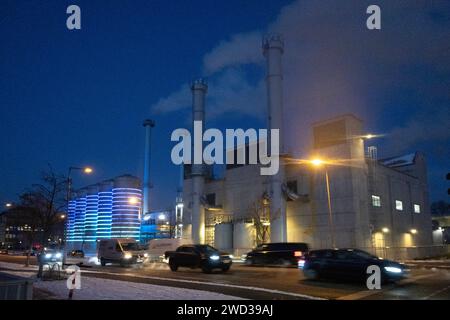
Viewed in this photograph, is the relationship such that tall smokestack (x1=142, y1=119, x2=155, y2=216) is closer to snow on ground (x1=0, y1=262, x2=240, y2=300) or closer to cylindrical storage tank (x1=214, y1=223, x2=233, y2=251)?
cylindrical storage tank (x1=214, y1=223, x2=233, y2=251)

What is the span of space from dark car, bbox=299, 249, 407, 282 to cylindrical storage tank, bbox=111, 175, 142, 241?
91.9 metres

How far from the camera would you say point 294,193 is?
44.3 meters

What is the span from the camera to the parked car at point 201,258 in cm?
2238

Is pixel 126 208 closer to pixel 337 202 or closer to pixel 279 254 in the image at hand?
pixel 337 202

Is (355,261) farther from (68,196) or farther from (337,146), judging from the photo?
(337,146)

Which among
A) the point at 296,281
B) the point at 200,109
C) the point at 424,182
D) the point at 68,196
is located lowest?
the point at 296,281

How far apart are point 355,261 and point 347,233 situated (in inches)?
984

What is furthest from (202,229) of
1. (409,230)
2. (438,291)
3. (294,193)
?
(438,291)

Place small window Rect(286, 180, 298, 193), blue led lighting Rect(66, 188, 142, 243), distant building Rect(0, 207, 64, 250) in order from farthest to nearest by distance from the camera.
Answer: blue led lighting Rect(66, 188, 142, 243), small window Rect(286, 180, 298, 193), distant building Rect(0, 207, 64, 250)

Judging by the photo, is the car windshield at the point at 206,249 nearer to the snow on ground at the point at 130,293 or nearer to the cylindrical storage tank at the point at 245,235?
the snow on ground at the point at 130,293

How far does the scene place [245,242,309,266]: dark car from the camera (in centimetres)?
2812

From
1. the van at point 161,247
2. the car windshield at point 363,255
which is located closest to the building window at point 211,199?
the van at point 161,247
